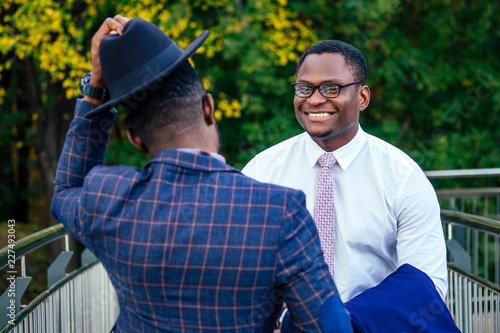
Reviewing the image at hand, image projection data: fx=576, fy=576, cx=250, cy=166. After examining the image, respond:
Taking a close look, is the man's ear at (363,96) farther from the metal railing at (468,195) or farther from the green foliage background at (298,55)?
the green foliage background at (298,55)

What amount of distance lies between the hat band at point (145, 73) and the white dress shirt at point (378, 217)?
1152mm

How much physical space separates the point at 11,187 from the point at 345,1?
28.8ft

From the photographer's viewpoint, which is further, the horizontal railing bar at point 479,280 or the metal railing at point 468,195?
the metal railing at point 468,195

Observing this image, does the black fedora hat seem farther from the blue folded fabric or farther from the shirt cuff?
the blue folded fabric

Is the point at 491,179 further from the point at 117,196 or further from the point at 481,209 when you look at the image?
the point at 117,196

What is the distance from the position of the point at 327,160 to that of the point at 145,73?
1186 millimetres

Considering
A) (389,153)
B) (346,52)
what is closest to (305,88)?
(346,52)

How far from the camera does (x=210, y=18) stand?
8445mm

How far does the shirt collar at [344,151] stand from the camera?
8.05 ft

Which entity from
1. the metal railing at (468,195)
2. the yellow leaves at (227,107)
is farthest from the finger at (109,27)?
the yellow leaves at (227,107)

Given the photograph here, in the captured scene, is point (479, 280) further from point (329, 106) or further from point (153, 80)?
point (153, 80)

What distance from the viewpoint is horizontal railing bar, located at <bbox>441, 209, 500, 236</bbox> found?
99.9 inches

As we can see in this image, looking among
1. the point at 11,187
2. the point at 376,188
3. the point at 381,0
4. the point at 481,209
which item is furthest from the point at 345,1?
the point at 11,187

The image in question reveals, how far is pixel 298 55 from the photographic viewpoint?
8.54m
